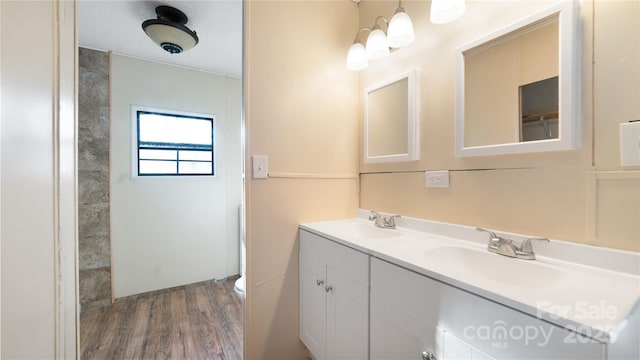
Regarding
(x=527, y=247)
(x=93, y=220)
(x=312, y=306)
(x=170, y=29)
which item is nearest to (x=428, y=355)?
(x=527, y=247)

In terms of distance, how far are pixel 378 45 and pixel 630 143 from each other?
3.61ft

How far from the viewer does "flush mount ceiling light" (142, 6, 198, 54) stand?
5.67 feet

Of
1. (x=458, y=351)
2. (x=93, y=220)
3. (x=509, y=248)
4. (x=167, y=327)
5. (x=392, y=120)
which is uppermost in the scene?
(x=392, y=120)

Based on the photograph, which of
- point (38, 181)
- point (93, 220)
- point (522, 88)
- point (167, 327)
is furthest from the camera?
point (93, 220)

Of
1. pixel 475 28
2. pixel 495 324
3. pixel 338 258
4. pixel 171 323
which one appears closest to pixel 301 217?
pixel 338 258

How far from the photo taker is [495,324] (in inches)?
23.7

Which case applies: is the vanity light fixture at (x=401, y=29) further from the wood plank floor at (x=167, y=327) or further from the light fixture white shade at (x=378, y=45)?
the wood plank floor at (x=167, y=327)

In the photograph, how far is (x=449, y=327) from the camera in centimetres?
70

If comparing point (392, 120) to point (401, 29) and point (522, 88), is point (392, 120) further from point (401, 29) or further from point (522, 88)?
point (522, 88)

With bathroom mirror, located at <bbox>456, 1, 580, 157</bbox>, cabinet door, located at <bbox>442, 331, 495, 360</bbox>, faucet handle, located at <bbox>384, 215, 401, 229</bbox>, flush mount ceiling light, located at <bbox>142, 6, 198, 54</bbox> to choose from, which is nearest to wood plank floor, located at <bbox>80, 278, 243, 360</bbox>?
faucet handle, located at <bbox>384, 215, 401, 229</bbox>

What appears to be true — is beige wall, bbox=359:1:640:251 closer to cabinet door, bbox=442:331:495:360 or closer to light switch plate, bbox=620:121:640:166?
light switch plate, bbox=620:121:640:166

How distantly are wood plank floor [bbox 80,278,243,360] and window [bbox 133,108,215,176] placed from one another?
1.23 meters

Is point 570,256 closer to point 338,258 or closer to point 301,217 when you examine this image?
point 338,258

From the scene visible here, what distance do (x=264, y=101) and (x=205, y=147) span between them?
66.5 inches
